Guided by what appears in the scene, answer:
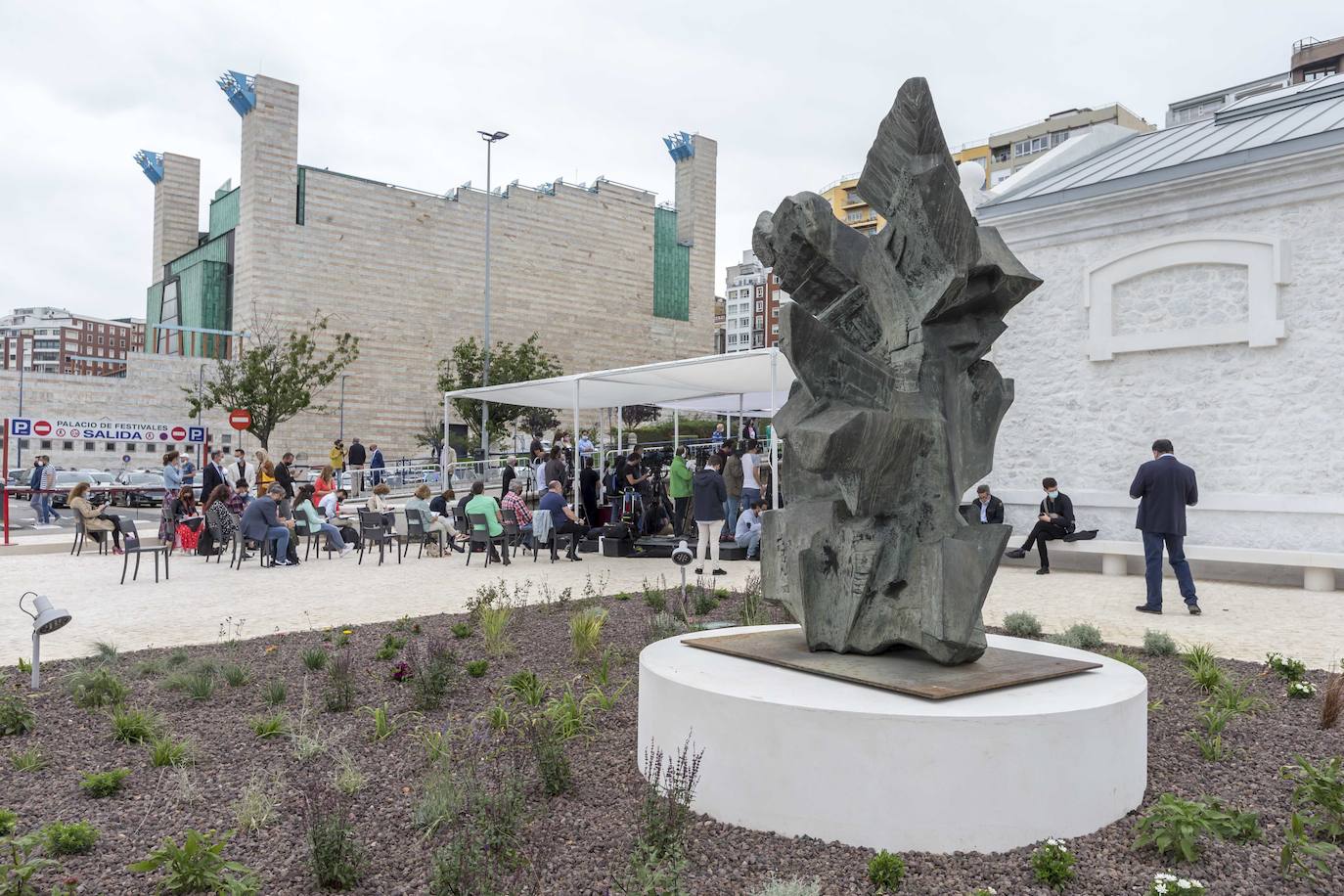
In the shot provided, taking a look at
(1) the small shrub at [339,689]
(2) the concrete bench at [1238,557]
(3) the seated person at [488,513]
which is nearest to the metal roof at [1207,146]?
(2) the concrete bench at [1238,557]

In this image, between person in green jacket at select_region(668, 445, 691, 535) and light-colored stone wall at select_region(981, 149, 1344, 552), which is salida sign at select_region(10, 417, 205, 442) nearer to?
person in green jacket at select_region(668, 445, 691, 535)

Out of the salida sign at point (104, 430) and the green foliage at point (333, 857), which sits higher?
the salida sign at point (104, 430)

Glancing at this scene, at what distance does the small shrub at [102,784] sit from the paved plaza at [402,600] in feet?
10.0

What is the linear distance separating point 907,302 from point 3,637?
22.9 ft

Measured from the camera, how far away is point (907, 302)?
402 cm

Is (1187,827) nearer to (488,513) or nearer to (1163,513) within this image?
(1163,513)

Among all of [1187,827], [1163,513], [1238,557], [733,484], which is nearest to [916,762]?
[1187,827]

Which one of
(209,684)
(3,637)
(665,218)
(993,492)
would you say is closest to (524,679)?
(209,684)

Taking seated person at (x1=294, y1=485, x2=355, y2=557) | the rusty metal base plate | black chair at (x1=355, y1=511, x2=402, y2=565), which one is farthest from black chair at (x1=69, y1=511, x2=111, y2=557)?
the rusty metal base plate

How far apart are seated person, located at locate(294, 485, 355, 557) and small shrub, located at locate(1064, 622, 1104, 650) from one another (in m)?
10.1

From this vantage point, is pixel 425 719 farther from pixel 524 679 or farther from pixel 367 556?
pixel 367 556

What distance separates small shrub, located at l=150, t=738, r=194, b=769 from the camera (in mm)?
4105

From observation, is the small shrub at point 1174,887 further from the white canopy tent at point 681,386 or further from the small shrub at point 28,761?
the white canopy tent at point 681,386

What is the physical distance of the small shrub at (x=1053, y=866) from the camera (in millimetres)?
2910
